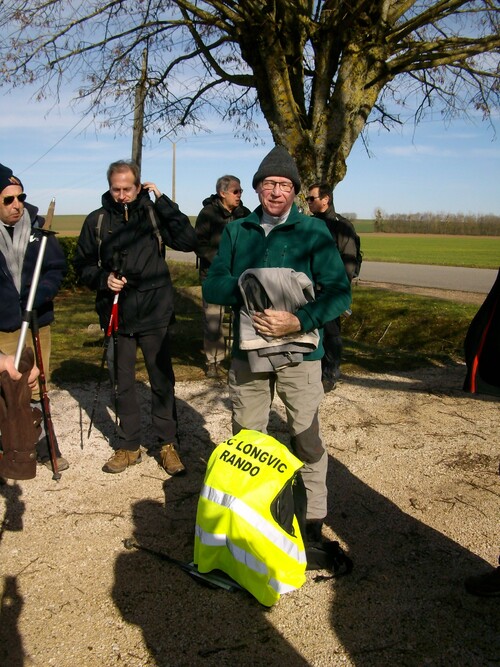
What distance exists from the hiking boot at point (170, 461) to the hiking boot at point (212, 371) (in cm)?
264

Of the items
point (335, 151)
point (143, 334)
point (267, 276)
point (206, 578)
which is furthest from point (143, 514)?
point (335, 151)

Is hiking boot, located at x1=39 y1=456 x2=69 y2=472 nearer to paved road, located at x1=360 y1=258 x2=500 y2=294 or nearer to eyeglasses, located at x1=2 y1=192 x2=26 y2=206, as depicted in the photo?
eyeglasses, located at x1=2 y1=192 x2=26 y2=206

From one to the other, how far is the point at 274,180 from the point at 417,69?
9.38 m

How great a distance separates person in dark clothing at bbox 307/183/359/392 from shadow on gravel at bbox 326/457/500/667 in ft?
9.37

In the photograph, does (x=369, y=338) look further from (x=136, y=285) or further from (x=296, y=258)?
(x=296, y=258)

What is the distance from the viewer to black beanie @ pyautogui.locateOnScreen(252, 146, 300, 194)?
3320 millimetres

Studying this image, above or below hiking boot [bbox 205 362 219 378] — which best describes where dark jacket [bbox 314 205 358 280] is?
above

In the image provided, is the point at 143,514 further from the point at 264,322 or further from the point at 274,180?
the point at 274,180

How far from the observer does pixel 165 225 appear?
4.80 meters

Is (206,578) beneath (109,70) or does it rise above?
beneath

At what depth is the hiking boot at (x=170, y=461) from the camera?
460 cm

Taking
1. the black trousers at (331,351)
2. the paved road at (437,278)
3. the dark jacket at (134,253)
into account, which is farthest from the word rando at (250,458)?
the paved road at (437,278)

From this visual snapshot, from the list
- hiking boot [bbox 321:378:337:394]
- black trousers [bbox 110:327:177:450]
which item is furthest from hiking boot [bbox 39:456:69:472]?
hiking boot [bbox 321:378:337:394]

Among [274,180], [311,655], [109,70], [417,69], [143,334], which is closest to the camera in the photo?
[311,655]
